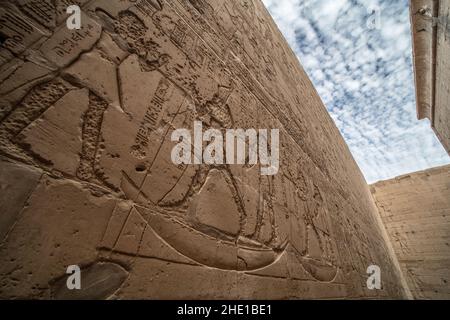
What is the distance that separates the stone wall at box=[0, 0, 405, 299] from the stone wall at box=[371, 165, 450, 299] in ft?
28.9

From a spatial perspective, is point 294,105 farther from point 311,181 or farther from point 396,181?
point 396,181

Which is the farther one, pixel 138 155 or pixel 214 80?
pixel 214 80

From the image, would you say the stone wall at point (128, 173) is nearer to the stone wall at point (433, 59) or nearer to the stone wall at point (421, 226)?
the stone wall at point (433, 59)

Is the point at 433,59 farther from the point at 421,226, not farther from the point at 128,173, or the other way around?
the point at 421,226

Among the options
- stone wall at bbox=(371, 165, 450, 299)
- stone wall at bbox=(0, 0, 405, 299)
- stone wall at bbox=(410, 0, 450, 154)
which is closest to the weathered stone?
stone wall at bbox=(0, 0, 405, 299)

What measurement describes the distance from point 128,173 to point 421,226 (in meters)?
11.1

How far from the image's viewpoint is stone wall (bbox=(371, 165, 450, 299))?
25.5ft

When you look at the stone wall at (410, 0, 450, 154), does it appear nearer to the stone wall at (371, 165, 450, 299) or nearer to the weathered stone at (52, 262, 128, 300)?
the stone wall at (371, 165, 450, 299)

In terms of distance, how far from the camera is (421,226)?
858 centimetres

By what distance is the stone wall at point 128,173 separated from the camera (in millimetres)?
693

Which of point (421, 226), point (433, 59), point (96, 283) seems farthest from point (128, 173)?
point (421, 226)

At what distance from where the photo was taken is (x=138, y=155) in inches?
39.8
